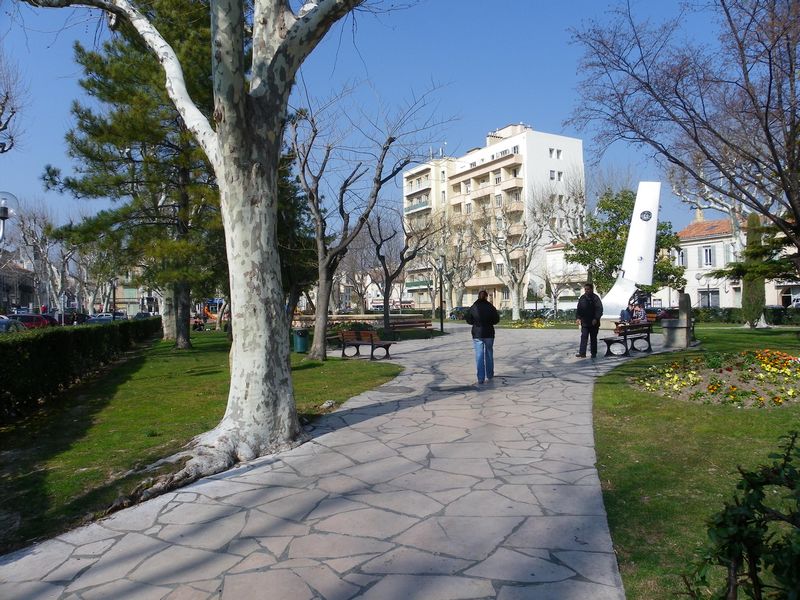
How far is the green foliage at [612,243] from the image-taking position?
34031 millimetres

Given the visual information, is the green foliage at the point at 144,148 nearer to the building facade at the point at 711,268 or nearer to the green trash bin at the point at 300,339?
the green trash bin at the point at 300,339

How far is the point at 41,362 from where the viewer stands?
10.1 meters

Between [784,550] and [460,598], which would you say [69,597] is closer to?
[460,598]

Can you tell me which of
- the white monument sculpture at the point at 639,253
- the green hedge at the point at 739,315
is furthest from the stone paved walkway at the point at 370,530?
the green hedge at the point at 739,315

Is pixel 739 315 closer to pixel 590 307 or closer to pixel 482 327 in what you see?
pixel 590 307

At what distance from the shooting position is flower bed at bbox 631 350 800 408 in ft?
25.9

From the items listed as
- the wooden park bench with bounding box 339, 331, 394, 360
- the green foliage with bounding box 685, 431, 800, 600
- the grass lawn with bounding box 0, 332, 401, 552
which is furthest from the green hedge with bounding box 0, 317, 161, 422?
the green foliage with bounding box 685, 431, 800, 600

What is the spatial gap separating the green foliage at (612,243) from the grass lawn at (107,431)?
2334 centimetres

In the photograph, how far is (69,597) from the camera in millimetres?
3373

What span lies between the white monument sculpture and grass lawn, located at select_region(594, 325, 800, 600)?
1754 cm

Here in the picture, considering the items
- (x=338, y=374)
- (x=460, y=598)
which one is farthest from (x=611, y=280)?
(x=460, y=598)

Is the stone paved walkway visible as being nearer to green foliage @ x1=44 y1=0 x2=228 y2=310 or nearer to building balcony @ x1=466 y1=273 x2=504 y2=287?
green foliage @ x1=44 y1=0 x2=228 y2=310

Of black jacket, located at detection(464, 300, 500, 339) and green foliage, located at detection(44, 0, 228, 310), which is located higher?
green foliage, located at detection(44, 0, 228, 310)

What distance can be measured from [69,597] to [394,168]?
13.2 meters
